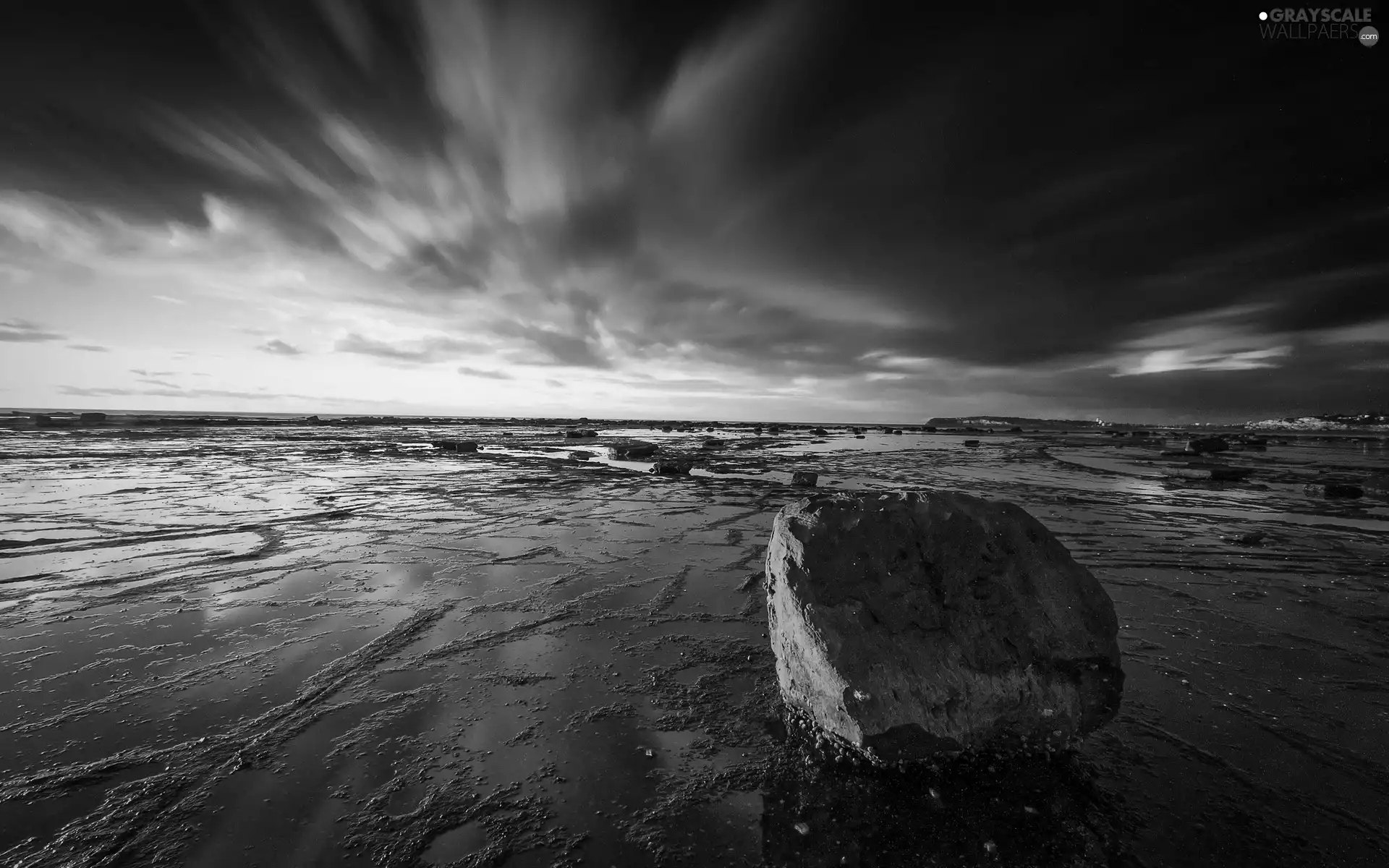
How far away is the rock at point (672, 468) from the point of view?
19531 mm

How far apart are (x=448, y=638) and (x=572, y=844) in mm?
3004

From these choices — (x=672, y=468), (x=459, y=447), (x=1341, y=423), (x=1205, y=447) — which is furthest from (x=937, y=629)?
(x=1341, y=423)

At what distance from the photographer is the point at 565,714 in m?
3.90

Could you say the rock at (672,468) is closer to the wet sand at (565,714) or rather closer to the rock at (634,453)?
the rock at (634,453)

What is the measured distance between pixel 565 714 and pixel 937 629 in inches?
116

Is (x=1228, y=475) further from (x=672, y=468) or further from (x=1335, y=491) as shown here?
(x=672, y=468)

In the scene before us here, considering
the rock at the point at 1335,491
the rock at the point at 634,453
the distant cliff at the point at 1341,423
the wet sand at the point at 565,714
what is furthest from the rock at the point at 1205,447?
the distant cliff at the point at 1341,423

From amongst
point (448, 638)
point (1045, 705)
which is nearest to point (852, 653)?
point (1045, 705)

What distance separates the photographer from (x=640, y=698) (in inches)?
163

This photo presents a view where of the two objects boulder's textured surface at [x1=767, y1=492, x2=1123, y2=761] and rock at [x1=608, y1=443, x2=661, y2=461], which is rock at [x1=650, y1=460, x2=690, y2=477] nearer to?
rock at [x1=608, y1=443, x2=661, y2=461]

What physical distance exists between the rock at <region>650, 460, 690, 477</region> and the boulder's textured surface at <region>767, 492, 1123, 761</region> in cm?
1537

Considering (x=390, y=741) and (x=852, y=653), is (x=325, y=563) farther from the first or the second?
(x=852, y=653)

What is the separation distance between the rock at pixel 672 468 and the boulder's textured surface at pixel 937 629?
15373mm

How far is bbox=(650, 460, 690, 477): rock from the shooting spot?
19.5m
